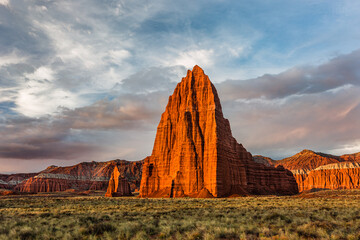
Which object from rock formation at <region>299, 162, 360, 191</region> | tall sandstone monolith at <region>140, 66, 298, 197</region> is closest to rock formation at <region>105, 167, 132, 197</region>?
tall sandstone monolith at <region>140, 66, 298, 197</region>

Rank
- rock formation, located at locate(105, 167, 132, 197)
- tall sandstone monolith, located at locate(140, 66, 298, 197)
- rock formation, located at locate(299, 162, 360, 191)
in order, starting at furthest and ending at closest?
1. rock formation, located at locate(299, 162, 360, 191)
2. rock formation, located at locate(105, 167, 132, 197)
3. tall sandstone monolith, located at locate(140, 66, 298, 197)

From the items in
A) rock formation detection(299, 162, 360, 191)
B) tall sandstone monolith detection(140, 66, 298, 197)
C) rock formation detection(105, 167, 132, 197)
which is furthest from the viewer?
rock formation detection(299, 162, 360, 191)

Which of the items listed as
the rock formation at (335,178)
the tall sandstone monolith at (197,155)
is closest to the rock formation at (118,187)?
the tall sandstone monolith at (197,155)

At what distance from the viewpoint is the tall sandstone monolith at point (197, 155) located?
2768 inches

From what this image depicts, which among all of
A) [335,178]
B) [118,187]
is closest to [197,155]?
[118,187]

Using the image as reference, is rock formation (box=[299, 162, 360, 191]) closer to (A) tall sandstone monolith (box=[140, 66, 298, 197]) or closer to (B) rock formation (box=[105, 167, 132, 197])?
(A) tall sandstone monolith (box=[140, 66, 298, 197])

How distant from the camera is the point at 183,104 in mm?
83562

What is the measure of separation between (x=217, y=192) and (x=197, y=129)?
20.3m

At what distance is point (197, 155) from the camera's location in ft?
244

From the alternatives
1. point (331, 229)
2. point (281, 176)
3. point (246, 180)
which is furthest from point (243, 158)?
point (331, 229)

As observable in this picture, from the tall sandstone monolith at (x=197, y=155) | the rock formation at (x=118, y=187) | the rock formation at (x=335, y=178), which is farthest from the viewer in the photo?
the rock formation at (x=335, y=178)

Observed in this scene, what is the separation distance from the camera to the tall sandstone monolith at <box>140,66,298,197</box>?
7031 centimetres

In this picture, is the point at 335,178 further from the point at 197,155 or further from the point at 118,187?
the point at 118,187

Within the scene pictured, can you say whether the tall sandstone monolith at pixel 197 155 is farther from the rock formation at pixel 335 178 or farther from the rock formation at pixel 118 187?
the rock formation at pixel 335 178
